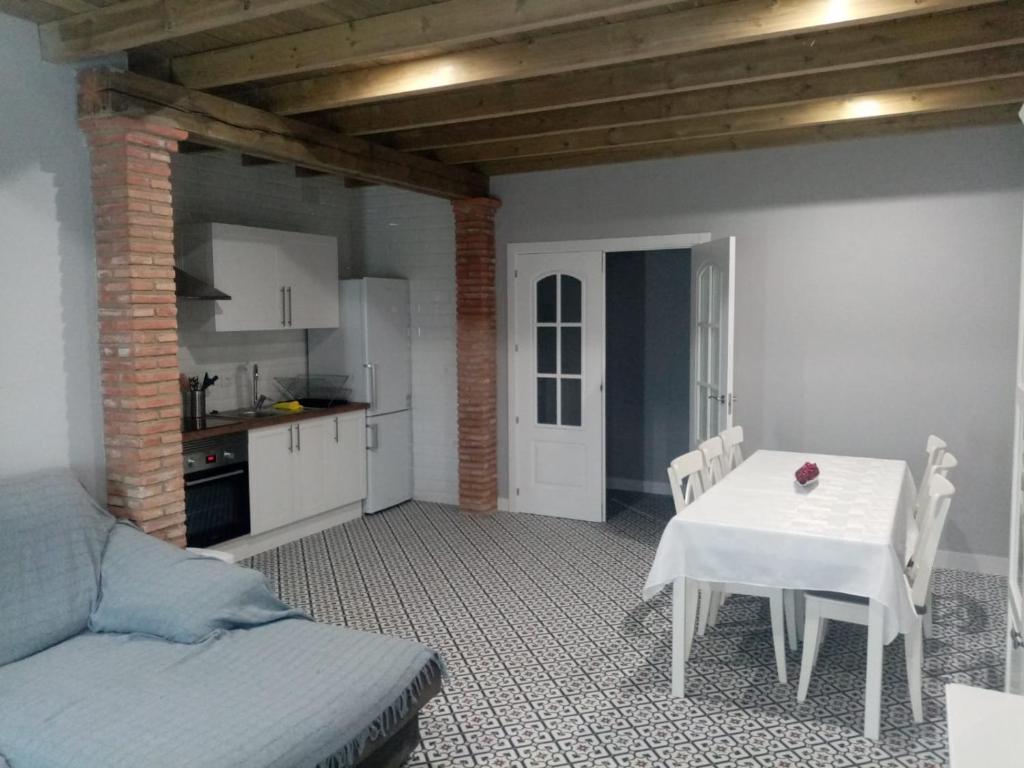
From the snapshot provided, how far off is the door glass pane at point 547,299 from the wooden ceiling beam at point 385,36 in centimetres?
267

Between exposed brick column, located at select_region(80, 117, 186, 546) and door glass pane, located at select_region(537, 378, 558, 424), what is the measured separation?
3.15 m

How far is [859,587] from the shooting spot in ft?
9.62

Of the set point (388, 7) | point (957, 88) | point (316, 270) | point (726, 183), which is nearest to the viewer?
point (388, 7)

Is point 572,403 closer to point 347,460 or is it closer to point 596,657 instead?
point 347,460

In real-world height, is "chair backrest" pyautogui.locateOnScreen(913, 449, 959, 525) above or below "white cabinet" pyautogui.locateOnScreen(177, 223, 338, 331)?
below

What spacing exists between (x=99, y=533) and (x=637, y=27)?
118 inches

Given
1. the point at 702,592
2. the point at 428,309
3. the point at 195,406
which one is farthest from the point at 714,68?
the point at 195,406

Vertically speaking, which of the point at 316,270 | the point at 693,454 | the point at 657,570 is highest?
the point at 316,270

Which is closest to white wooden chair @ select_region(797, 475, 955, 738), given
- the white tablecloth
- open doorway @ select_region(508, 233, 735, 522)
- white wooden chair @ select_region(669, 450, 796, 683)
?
the white tablecloth

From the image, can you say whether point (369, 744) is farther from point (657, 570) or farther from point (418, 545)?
point (418, 545)

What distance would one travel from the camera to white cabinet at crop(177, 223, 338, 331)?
5.08 meters

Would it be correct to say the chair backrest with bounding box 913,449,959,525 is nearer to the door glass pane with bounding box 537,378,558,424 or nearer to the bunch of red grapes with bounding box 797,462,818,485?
the bunch of red grapes with bounding box 797,462,818,485

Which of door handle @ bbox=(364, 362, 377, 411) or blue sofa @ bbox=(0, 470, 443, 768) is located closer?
blue sofa @ bbox=(0, 470, 443, 768)

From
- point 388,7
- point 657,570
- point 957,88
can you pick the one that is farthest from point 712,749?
point 957,88
